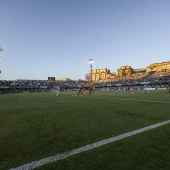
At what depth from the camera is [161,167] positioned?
85.0 inches

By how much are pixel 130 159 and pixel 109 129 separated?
5.78 ft

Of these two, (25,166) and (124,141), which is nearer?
(25,166)

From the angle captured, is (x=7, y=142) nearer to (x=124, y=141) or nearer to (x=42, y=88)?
(x=124, y=141)

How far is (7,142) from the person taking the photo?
10.7 feet

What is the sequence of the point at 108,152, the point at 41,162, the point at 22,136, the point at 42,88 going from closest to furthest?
1. the point at 41,162
2. the point at 108,152
3. the point at 22,136
4. the point at 42,88

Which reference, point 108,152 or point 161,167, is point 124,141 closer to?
point 108,152

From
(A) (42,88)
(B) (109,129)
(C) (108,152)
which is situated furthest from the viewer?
(A) (42,88)

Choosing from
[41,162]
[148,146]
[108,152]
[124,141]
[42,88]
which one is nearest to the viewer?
[41,162]

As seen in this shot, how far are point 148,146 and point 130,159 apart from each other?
70 centimetres

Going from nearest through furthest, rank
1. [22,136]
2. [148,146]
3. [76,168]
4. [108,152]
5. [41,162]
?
[76,168], [41,162], [108,152], [148,146], [22,136]

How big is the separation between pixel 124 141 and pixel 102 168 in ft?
3.91

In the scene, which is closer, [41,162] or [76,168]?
[76,168]

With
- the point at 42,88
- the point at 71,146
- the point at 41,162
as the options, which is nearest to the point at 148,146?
the point at 71,146

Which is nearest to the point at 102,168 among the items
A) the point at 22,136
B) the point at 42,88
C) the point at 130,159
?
the point at 130,159
